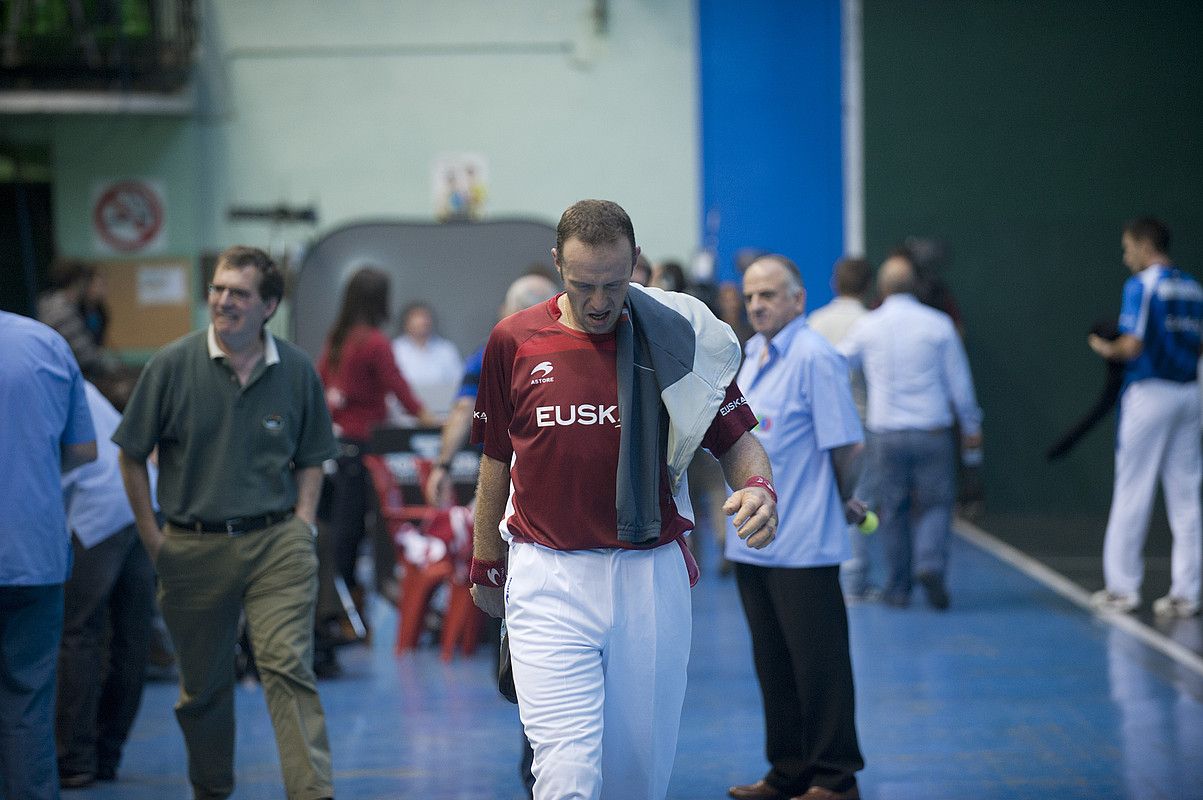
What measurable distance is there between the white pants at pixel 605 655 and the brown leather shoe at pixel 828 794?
62.7 inches

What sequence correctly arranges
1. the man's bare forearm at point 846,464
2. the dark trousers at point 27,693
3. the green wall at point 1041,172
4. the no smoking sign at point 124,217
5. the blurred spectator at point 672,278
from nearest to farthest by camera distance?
1. the dark trousers at point 27,693
2. the man's bare forearm at point 846,464
3. the blurred spectator at point 672,278
4. the green wall at point 1041,172
5. the no smoking sign at point 124,217

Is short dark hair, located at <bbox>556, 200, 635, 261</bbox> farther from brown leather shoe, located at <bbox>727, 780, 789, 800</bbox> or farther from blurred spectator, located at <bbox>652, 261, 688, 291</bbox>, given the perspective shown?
blurred spectator, located at <bbox>652, 261, 688, 291</bbox>

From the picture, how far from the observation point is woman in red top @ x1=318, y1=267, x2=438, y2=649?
8.41m

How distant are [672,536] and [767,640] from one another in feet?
5.65

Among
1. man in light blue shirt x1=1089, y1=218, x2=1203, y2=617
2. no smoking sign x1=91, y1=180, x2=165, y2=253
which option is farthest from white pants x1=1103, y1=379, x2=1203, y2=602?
no smoking sign x1=91, y1=180, x2=165, y2=253

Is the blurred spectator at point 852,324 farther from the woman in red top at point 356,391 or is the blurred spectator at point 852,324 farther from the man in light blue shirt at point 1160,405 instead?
the woman in red top at point 356,391

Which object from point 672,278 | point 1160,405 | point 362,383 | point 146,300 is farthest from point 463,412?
point 146,300

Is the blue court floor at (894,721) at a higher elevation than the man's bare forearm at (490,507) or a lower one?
lower

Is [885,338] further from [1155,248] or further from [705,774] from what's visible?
[705,774]

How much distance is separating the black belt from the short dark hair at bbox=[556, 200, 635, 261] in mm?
1902

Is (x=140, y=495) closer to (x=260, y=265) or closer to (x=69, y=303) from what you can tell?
(x=260, y=265)

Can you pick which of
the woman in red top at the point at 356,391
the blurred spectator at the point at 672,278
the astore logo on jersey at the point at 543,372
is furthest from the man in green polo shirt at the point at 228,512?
the woman in red top at the point at 356,391

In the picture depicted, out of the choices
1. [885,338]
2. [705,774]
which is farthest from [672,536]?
[885,338]

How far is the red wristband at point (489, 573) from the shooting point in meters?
3.72
